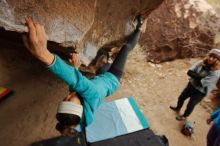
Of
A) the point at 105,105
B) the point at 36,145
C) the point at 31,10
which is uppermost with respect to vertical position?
the point at 31,10

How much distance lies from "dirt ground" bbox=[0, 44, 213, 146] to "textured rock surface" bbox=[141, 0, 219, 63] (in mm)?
495

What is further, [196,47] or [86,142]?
[196,47]

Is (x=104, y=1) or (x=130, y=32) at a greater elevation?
(x=104, y=1)

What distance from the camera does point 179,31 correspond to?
17.1 ft

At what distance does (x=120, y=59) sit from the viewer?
2.74m

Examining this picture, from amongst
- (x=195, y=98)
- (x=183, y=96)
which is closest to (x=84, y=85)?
(x=195, y=98)

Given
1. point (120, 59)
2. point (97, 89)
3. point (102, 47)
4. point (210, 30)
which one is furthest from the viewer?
point (210, 30)

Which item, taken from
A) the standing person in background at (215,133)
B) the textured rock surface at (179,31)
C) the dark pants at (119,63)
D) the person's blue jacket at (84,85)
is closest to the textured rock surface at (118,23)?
the textured rock surface at (179,31)

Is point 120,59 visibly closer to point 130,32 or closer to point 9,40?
point 130,32

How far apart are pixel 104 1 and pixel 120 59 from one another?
0.72 metres

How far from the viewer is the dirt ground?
A: 3.41 meters

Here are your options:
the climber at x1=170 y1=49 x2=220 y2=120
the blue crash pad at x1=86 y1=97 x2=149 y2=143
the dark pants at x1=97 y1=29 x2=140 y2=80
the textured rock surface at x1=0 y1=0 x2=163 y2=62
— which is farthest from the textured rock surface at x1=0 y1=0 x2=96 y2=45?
the climber at x1=170 y1=49 x2=220 y2=120

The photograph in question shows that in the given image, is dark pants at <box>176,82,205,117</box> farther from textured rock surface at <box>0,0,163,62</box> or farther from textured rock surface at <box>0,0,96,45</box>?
textured rock surface at <box>0,0,96,45</box>

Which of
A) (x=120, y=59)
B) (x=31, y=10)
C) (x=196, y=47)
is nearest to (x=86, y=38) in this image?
(x=120, y=59)
